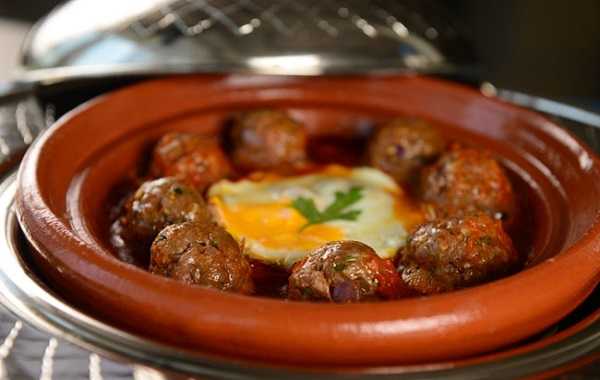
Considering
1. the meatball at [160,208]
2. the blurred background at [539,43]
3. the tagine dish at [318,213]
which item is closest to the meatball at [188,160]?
the tagine dish at [318,213]

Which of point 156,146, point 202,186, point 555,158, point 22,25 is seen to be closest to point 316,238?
point 202,186

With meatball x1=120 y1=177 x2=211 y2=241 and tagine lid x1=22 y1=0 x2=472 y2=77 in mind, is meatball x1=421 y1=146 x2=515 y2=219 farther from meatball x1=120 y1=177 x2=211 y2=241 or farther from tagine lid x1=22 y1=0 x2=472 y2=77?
meatball x1=120 y1=177 x2=211 y2=241

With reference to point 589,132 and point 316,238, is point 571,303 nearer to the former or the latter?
point 316,238

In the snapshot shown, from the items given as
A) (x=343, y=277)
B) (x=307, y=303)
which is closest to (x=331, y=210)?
(x=343, y=277)

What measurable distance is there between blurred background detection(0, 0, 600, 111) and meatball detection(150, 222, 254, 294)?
8.57 ft

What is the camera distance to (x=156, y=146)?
6.89 feet

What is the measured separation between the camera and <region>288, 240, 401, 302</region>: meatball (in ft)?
4.82

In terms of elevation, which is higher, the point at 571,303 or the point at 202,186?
the point at 571,303

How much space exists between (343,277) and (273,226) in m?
0.45

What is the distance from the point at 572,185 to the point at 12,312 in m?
1.25

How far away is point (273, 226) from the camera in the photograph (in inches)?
74.4

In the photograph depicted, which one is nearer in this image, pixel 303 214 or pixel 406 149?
pixel 303 214

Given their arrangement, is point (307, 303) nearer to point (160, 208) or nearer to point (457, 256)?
point (457, 256)

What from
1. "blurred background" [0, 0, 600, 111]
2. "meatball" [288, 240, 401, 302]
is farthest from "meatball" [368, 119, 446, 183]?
"blurred background" [0, 0, 600, 111]
